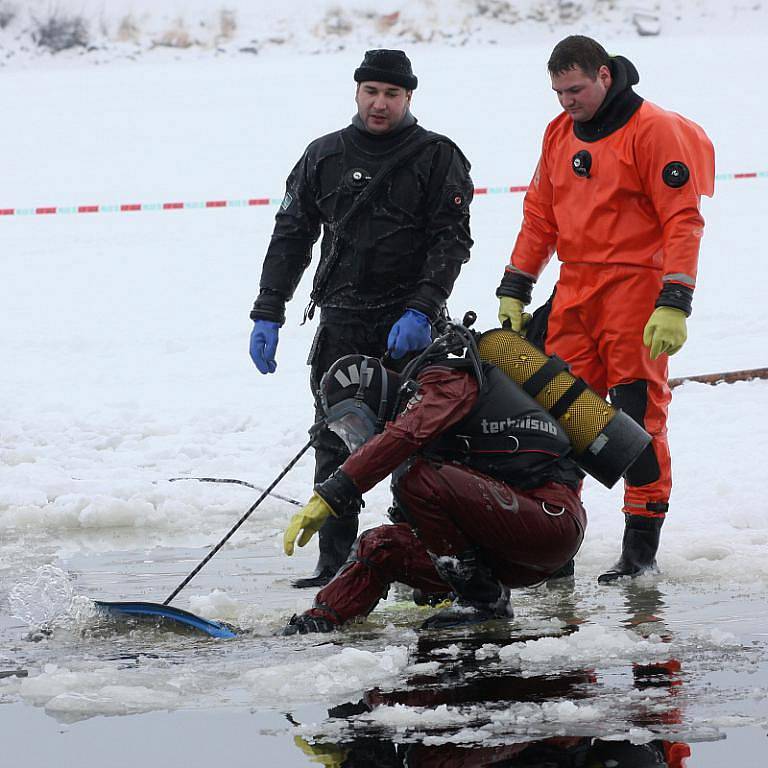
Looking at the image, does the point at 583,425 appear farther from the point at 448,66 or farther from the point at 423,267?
the point at 448,66

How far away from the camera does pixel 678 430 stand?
735 centimetres

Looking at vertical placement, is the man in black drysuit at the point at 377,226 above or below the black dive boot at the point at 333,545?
above

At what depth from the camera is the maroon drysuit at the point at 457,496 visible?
4004mm

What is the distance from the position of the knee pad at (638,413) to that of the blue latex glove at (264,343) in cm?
133

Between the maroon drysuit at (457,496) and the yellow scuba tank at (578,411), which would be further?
the yellow scuba tank at (578,411)

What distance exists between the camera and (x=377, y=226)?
523 cm

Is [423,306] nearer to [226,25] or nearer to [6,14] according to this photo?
[226,25]

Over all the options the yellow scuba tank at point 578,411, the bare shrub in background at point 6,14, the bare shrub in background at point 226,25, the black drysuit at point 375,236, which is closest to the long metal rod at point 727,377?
the black drysuit at point 375,236

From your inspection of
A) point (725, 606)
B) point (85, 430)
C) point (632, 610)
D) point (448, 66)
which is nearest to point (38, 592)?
point (632, 610)

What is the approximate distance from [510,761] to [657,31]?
30.3 meters

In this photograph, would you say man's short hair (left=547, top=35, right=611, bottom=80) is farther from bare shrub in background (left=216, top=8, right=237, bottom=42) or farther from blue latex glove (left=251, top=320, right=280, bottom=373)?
bare shrub in background (left=216, top=8, right=237, bottom=42)

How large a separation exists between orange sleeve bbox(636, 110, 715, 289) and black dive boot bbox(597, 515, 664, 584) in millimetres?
866

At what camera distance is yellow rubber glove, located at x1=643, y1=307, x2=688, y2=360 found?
4676 millimetres

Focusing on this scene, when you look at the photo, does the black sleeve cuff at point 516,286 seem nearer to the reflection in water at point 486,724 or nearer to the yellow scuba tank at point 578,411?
the yellow scuba tank at point 578,411
